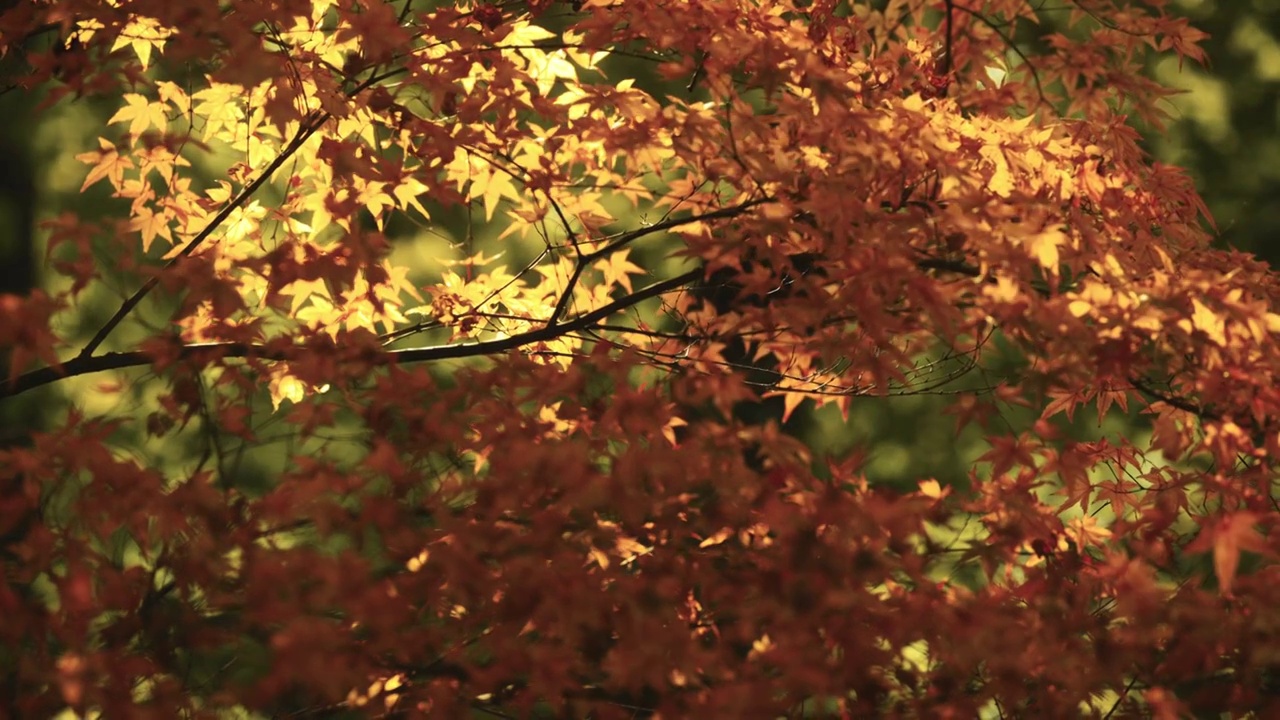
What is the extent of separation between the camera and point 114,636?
210 cm

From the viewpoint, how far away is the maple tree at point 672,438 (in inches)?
80.0

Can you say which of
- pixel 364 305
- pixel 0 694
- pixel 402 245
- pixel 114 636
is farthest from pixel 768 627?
pixel 402 245

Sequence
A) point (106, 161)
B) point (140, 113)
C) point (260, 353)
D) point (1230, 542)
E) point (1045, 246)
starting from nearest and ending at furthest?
point (1230, 542) → point (1045, 246) → point (260, 353) → point (106, 161) → point (140, 113)

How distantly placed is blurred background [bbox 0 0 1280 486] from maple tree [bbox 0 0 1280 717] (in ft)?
11.9

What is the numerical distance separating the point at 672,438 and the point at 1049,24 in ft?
18.6

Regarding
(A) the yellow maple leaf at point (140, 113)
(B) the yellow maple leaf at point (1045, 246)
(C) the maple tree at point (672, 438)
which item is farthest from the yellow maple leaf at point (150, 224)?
(B) the yellow maple leaf at point (1045, 246)

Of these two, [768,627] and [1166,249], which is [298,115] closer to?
[768,627]

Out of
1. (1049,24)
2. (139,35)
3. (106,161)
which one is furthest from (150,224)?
(1049,24)

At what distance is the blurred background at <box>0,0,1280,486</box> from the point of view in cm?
675

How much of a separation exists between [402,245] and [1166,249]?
523 centimetres

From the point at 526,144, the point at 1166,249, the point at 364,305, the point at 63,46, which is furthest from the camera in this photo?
the point at 364,305

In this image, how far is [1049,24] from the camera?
7.23m

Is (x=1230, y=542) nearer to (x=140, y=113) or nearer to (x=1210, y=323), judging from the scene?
(x=1210, y=323)

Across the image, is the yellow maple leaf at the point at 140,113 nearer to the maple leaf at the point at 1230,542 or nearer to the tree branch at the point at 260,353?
the tree branch at the point at 260,353
